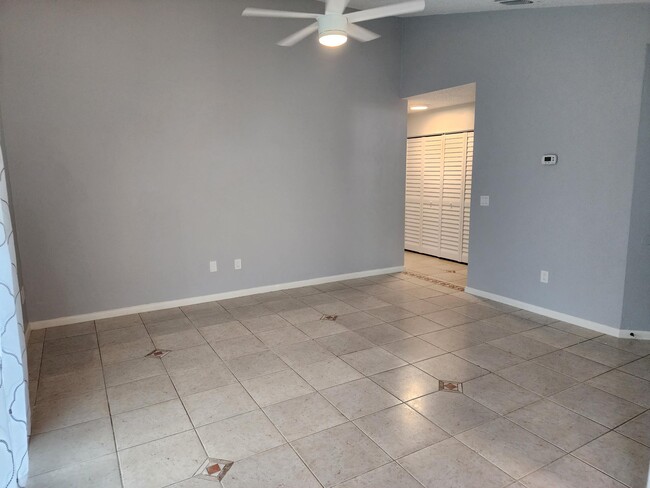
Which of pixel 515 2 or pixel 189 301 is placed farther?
pixel 189 301

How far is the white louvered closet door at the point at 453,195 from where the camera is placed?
19.2 ft

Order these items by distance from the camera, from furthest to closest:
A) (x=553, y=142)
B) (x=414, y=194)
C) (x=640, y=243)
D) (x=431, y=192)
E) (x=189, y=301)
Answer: (x=414, y=194) → (x=431, y=192) → (x=189, y=301) → (x=553, y=142) → (x=640, y=243)

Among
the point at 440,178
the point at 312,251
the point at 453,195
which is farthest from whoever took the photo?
the point at 440,178

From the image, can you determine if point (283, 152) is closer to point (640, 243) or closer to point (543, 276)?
point (543, 276)

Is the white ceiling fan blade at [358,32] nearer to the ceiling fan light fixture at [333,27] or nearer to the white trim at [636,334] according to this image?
the ceiling fan light fixture at [333,27]

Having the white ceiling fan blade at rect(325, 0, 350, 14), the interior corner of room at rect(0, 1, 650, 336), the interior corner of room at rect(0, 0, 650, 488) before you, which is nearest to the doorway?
the interior corner of room at rect(0, 0, 650, 488)

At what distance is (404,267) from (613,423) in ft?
12.2

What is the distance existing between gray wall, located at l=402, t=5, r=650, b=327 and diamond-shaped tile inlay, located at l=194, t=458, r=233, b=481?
10.8ft

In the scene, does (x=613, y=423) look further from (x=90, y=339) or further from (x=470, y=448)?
(x=90, y=339)

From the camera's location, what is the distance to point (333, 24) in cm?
274

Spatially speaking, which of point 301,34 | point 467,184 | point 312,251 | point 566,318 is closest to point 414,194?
point 467,184

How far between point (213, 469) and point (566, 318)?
3344 mm

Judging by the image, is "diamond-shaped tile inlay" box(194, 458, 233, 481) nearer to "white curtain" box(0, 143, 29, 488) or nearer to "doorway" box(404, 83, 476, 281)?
"white curtain" box(0, 143, 29, 488)

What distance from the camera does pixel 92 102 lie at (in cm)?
368
